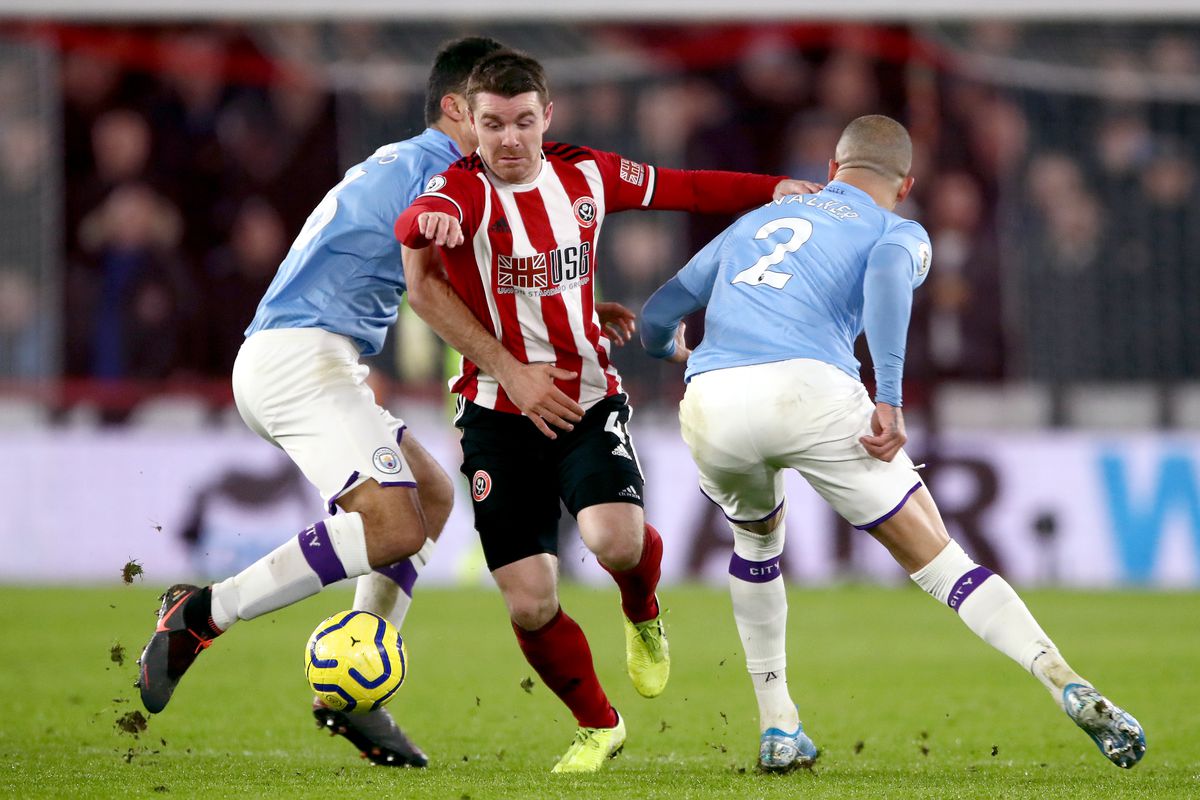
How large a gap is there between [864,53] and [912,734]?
27.8 feet

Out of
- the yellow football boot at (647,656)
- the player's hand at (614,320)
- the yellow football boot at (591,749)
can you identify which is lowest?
the yellow football boot at (591,749)

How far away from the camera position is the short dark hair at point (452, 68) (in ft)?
18.7

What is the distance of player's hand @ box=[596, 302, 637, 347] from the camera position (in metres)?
5.73

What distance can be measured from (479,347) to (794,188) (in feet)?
3.75

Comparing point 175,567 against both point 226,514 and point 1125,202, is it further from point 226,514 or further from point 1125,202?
point 1125,202

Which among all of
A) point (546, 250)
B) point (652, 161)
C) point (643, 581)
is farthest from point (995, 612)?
point (652, 161)

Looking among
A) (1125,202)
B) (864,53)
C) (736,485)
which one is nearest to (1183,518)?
(1125,202)

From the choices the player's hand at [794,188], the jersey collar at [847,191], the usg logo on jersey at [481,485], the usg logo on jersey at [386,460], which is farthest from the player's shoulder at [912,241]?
the usg logo on jersey at [386,460]

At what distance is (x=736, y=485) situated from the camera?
5.24 meters

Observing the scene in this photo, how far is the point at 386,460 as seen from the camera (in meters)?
5.34

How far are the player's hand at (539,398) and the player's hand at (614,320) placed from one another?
1.76ft

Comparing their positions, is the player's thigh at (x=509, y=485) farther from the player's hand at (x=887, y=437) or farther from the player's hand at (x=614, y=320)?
the player's hand at (x=887, y=437)

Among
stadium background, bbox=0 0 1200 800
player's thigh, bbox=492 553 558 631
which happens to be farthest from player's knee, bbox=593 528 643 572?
stadium background, bbox=0 0 1200 800

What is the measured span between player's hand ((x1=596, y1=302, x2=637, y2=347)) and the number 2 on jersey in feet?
1.92
